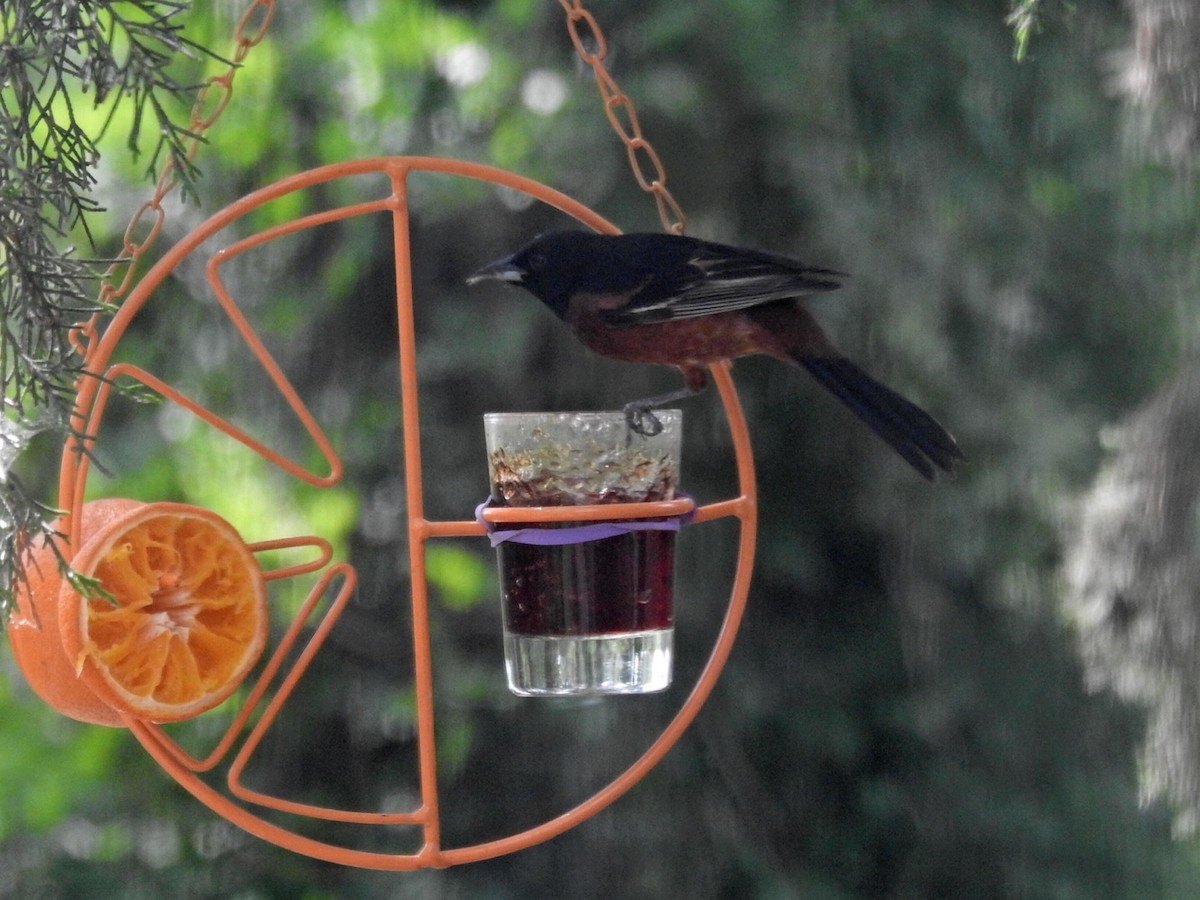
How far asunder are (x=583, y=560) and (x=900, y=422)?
38 centimetres

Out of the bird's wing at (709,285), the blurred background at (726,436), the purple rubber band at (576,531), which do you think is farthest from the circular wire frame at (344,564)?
the blurred background at (726,436)

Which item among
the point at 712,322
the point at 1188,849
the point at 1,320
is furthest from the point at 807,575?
the point at 1,320

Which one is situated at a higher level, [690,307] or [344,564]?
[690,307]

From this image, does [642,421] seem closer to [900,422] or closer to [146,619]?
[900,422]

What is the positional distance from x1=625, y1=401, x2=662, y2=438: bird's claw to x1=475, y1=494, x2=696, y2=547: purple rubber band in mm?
98

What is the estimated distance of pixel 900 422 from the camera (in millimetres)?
1670

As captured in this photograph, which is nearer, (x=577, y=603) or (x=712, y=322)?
(x=577, y=603)

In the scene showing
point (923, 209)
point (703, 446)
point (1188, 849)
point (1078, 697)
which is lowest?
point (1188, 849)

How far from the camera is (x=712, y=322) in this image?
6.02ft

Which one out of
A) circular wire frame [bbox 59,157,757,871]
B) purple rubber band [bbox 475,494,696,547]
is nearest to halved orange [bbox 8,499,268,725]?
circular wire frame [bbox 59,157,757,871]

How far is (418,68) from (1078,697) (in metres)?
1.96

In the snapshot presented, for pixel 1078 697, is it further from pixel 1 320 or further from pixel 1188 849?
pixel 1 320

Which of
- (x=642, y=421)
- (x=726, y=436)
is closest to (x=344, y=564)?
(x=642, y=421)

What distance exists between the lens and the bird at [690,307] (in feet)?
5.56
